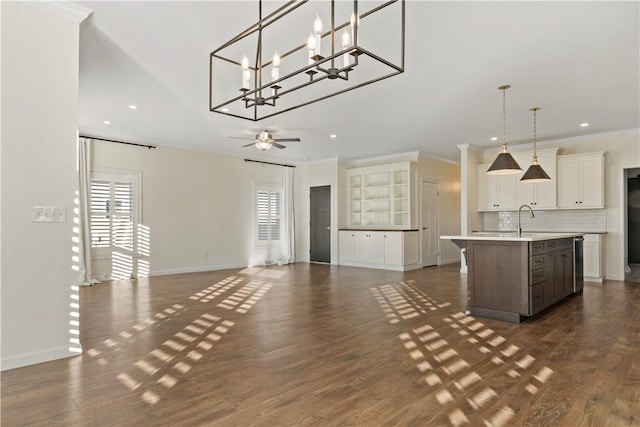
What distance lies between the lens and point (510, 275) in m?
4.18

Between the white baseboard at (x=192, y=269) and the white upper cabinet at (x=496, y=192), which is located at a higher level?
the white upper cabinet at (x=496, y=192)

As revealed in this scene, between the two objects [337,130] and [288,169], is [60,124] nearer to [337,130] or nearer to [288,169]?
[337,130]

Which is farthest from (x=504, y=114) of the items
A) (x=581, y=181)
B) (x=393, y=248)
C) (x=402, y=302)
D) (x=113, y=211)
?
(x=113, y=211)

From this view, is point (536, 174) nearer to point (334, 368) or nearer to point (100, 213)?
point (334, 368)

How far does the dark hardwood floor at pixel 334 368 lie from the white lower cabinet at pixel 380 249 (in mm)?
3350

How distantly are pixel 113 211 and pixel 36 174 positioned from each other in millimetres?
4614

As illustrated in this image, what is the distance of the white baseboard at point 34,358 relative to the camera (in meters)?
2.74

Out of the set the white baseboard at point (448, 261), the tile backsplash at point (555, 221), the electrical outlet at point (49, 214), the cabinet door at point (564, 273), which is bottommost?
the white baseboard at point (448, 261)

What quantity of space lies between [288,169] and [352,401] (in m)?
8.16

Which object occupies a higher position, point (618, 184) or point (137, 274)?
point (618, 184)

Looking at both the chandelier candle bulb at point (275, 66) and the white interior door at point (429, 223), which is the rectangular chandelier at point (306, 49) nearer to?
the chandelier candle bulb at point (275, 66)

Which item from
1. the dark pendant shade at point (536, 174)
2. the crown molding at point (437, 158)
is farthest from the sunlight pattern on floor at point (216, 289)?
the crown molding at point (437, 158)

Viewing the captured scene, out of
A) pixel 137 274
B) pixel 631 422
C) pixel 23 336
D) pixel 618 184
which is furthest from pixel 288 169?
pixel 631 422

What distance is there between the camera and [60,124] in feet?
10.1
